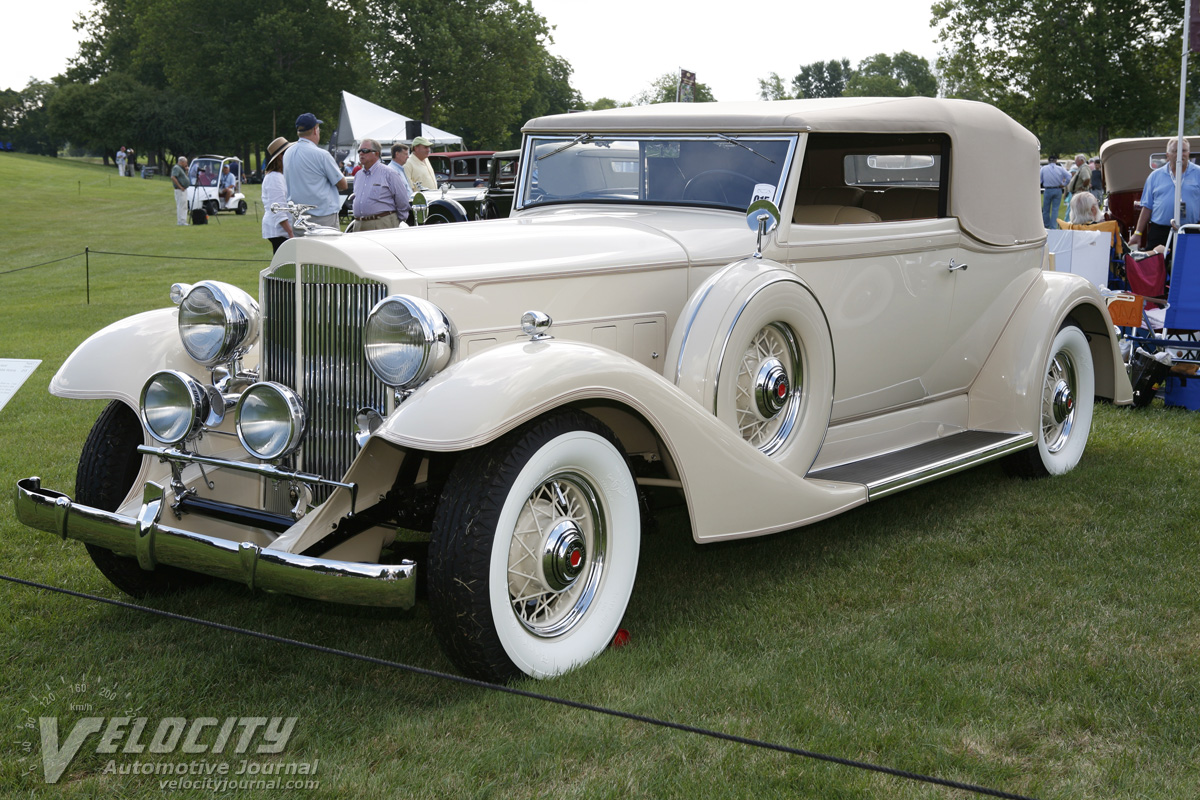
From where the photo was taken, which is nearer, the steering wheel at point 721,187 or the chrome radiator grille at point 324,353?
the chrome radiator grille at point 324,353

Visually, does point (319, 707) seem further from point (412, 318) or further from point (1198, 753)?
point (1198, 753)

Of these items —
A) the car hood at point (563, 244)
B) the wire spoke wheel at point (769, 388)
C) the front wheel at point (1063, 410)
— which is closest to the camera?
the car hood at point (563, 244)

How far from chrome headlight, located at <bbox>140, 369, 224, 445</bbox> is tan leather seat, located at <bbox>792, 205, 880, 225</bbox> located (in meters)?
2.76

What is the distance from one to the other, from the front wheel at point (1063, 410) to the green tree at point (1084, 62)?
97.7 feet

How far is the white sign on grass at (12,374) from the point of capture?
13.5ft

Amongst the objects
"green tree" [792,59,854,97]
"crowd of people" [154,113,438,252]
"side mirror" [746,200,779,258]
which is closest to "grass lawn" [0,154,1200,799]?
"side mirror" [746,200,779,258]

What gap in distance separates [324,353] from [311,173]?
661 cm

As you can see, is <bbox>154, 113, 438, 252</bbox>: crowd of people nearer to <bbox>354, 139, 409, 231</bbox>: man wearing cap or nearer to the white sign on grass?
<bbox>354, 139, 409, 231</bbox>: man wearing cap

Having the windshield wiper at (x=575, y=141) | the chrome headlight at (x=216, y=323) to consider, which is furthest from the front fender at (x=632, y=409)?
the windshield wiper at (x=575, y=141)

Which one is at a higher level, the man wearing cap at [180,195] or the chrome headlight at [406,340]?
the man wearing cap at [180,195]

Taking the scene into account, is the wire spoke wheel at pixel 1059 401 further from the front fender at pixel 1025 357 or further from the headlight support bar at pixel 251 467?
the headlight support bar at pixel 251 467

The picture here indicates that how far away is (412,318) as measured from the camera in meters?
3.09

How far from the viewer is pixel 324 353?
11.3 feet

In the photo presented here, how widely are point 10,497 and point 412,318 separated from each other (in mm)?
3069
